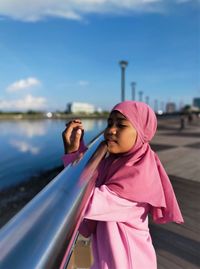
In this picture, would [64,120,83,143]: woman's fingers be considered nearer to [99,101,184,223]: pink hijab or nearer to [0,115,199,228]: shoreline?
[99,101,184,223]: pink hijab

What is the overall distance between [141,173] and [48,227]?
56 cm

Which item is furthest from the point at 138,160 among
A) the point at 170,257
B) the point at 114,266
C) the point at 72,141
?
the point at 170,257

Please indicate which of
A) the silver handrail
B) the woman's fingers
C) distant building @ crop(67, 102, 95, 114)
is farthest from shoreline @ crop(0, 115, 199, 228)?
distant building @ crop(67, 102, 95, 114)

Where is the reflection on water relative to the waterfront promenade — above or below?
below

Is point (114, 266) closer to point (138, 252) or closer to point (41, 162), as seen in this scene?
point (138, 252)

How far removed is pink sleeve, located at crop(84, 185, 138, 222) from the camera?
127 cm

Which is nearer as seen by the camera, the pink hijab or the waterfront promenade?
the pink hijab

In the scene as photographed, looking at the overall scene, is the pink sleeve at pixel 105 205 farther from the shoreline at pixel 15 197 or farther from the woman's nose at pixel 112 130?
the shoreline at pixel 15 197

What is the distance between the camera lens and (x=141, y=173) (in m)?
1.37

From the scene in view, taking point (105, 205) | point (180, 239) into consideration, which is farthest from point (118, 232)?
point (180, 239)

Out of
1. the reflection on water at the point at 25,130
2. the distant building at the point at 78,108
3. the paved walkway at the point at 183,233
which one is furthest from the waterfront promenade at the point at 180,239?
the distant building at the point at 78,108

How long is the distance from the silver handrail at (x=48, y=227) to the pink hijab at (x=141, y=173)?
137 mm

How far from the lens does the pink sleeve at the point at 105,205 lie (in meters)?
1.27

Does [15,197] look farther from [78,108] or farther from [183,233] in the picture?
[78,108]
